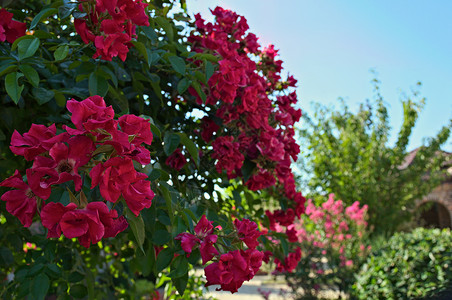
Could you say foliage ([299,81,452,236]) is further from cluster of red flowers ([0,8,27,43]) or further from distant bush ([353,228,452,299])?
cluster of red flowers ([0,8,27,43])

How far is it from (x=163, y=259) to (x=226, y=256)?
21 cm

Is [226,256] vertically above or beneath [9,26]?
beneath

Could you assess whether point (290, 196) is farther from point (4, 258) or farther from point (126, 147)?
point (126, 147)

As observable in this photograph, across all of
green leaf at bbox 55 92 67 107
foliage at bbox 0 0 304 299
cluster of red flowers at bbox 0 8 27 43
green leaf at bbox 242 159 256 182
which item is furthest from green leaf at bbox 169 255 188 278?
cluster of red flowers at bbox 0 8 27 43

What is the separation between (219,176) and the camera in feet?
6.07

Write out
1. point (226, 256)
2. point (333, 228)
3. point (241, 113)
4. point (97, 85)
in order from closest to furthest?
1. point (226, 256)
2. point (97, 85)
3. point (241, 113)
4. point (333, 228)

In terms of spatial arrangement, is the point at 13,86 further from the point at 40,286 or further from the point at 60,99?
the point at 40,286

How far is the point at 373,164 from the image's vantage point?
946 centimetres

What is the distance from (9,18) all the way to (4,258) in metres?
0.91

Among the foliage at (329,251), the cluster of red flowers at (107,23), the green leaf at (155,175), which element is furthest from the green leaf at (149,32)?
the foliage at (329,251)

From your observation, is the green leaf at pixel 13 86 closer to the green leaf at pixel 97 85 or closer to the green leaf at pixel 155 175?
the green leaf at pixel 97 85

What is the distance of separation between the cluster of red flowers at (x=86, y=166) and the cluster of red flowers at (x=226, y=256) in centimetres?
25

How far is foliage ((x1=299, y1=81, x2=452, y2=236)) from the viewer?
9.55 m

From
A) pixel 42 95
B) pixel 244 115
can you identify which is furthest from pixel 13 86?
pixel 244 115
